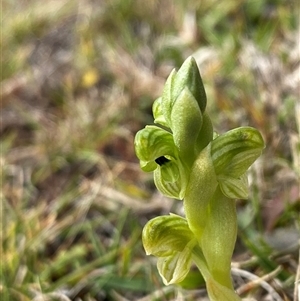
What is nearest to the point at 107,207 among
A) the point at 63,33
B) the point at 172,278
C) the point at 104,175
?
the point at 104,175

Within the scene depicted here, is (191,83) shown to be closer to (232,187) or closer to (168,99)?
(168,99)

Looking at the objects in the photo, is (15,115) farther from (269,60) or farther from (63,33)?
(269,60)

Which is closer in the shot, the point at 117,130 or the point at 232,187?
the point at 232,187

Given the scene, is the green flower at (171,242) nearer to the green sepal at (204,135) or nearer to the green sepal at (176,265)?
the green sepal at (176,265)

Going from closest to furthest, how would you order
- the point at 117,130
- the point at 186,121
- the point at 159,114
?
the point at 186,121 < the point at 159,114 < the point at 117,130

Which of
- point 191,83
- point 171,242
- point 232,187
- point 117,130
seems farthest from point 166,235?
point 117,130

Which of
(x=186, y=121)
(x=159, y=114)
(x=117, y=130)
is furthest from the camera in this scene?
(x=117, y=130)

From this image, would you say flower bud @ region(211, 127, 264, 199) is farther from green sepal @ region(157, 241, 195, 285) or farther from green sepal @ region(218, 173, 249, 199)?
green sepal @ region(157, 241, 195, 285)

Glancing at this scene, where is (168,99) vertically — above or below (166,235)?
above
